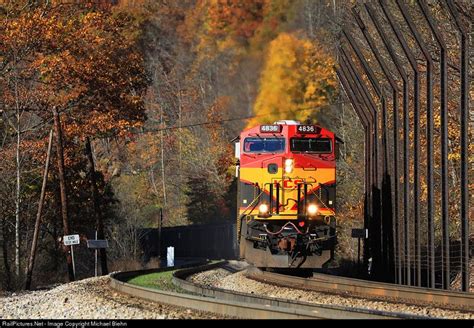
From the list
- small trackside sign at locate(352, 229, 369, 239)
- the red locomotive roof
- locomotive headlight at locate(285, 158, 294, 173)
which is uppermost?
the red locomotive roof

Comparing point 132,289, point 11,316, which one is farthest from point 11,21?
point 11,316

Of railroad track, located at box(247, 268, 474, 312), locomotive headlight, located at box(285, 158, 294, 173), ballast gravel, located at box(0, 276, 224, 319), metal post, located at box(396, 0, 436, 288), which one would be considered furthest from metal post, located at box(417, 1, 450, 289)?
ballast gravel, located at box(0, 276, 224, 319)

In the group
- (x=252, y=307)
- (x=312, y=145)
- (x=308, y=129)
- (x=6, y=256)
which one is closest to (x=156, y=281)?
(x=312, y=145)

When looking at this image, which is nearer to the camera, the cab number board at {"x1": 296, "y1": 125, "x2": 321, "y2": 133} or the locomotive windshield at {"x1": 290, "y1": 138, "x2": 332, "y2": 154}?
the locomotive windshield at {"x1": 290, "y1": 138, "x2": 332, "y2": 154}

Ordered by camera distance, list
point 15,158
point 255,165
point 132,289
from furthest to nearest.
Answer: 1. point 15,158
2. point 255,165
3. point 132,289

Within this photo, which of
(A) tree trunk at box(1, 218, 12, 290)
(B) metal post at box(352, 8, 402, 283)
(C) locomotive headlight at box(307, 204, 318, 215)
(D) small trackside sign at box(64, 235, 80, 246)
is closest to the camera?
(C) locomotive headlight at box(307, 204, 318, 215)

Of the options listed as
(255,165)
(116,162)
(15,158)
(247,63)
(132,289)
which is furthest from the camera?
(247,63)

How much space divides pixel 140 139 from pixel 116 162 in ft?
14.1

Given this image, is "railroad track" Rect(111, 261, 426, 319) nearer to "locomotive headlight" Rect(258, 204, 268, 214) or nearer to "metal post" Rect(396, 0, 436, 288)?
"locomotive headlight" Rect(258, 204, 268, 214)

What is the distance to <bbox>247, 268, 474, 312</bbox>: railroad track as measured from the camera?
1969 centimetres

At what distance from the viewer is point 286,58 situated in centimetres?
8712

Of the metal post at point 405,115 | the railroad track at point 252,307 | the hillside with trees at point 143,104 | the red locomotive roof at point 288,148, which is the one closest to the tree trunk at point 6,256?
the hillside with trees at point 143,104

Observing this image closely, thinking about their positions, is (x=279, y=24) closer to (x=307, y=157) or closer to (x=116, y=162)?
(x=116, y=162)

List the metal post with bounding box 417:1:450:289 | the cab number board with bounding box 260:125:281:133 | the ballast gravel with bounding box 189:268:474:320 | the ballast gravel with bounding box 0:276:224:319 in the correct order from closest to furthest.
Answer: the ballast gravel with bounding box 0:276:224:319
the ballast gravel with bounding box 189:268:474:320
the metal post with bounding box 417:1:450:289
the cab number board with bounding box 260:125:281:133
